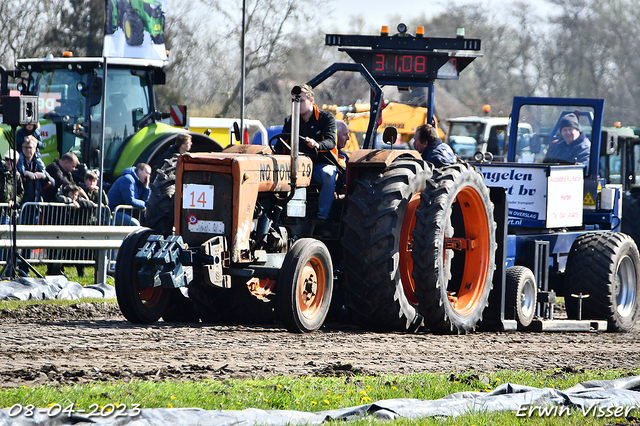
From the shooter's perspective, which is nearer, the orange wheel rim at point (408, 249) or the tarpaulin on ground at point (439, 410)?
the tarpaulin on ground at point (439, 410)

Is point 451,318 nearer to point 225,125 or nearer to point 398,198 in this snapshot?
point 398,198

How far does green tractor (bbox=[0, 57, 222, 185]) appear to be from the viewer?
51.0ft

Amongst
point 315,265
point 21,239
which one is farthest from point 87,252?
point 315,265

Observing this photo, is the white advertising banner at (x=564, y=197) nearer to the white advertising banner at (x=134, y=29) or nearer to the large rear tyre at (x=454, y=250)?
the large rear tyre at (x=454, y=250)

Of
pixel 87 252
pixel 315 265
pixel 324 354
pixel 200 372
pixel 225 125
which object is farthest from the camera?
pixel 225 125

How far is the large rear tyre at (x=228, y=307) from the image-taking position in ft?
28.1

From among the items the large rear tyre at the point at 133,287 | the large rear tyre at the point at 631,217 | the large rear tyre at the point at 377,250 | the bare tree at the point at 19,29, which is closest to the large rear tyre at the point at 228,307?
the large rear tyre at the point at 133,287

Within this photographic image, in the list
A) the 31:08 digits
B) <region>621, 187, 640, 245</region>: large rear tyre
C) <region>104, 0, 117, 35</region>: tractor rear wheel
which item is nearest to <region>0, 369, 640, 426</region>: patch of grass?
the 31:08 digits

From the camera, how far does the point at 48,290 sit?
1038cm

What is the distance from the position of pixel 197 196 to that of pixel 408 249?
2121 millimetres

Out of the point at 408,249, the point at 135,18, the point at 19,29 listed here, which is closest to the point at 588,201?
the point at 408,249

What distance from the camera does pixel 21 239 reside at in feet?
37.4

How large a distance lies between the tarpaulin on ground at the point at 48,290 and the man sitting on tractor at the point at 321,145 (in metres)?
3.45

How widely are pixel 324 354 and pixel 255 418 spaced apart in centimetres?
227
